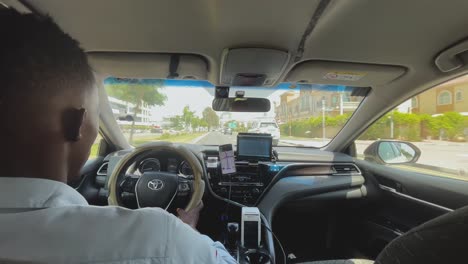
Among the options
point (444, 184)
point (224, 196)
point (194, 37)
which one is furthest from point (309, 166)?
point (194, 37)

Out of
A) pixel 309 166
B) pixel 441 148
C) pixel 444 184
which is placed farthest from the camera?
pixel 309 166

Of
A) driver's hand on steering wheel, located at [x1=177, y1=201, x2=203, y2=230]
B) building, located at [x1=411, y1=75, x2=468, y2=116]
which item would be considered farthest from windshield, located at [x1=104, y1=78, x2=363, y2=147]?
driver's hand on steering wheel, located at [x1=177, y1=201, x2=203, y2=230]

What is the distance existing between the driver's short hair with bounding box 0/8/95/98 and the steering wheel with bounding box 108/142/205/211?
1.71 m

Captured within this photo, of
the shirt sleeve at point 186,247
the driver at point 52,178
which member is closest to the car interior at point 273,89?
the shirt sleeve at point 186,247

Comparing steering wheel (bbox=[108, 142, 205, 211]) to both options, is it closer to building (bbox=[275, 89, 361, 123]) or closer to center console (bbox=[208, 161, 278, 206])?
center console (bbox=[208, 161, 278, 206])

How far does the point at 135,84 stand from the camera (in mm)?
3635

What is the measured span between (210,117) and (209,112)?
0.23 ft

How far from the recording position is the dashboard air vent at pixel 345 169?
3.95 metres

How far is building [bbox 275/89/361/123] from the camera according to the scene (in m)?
3.96

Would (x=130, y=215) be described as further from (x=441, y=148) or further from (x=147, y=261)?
(x=441, y=148)

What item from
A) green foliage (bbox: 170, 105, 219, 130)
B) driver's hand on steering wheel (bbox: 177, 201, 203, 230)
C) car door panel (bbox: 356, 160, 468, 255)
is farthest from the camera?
green foliage (bbox: 170, 105, 219, 130)

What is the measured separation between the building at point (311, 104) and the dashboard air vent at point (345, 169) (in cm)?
69

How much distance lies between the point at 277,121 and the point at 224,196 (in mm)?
1190

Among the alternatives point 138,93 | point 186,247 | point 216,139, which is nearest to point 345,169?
point 216,139
